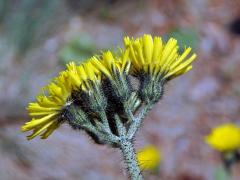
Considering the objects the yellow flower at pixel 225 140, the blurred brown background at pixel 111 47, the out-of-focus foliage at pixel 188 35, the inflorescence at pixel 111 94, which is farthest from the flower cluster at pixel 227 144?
the inflorescence at pixel 111 94

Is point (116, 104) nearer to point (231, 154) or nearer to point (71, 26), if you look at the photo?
point (231, 154)

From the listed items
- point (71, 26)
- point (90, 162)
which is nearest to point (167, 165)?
point (90, 162)

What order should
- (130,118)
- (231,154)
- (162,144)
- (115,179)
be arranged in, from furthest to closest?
(162,144) → (115,179) → (231,154) → (130,118)

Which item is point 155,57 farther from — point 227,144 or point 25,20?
point 25,20

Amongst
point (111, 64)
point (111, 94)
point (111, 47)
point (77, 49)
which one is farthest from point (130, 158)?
point (111, 47)

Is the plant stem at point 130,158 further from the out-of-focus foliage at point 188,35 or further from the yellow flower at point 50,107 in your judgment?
the out-of-focus foliage at point 188,35

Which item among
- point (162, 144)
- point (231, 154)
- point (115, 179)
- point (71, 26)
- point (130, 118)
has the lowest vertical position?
point (130, 118)
